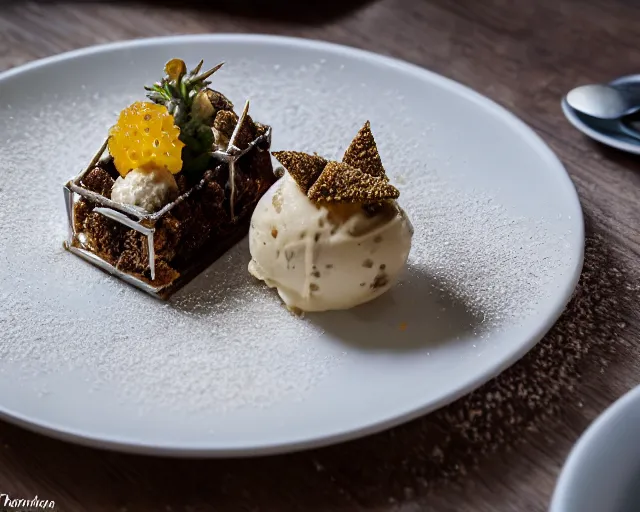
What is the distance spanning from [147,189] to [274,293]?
0.88 ft

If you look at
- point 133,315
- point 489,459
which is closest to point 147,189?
point 133,315

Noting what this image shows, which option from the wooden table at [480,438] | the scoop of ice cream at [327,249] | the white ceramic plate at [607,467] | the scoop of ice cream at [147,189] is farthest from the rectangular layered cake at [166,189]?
the white ceramic plate at [607,467]

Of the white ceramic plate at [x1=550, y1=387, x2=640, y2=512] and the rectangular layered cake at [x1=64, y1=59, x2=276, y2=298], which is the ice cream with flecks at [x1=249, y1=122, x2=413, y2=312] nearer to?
the rectangular layered cake at [x1=64, y1=59, x2=276, y2=298]

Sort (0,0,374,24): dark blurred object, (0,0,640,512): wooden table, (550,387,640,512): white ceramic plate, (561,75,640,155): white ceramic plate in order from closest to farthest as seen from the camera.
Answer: (550,387,640,512): white ceramic plate, (0,0,640,512): wooden table, (561,75,640,155): white ceramic plate, (0,0,374,24): dark blurred object

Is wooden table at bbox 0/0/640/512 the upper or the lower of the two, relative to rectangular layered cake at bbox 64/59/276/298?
lower

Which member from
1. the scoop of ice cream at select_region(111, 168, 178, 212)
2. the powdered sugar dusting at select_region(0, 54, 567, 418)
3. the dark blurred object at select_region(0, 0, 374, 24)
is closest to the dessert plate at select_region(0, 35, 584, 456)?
the powdered sugar dusting at select_region(0, 54, 567, 418)

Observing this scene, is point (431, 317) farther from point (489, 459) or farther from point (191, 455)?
point (191, 455)

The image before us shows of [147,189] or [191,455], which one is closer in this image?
[191,455]

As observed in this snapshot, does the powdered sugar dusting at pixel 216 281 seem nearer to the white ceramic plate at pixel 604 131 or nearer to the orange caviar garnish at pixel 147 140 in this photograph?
the orange caviar garnish at pixel 147 140

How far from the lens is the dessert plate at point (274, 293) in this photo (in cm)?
108

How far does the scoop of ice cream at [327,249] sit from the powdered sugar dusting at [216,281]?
5 centimetres

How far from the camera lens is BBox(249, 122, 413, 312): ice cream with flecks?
1.22 metres

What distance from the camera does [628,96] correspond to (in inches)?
68.6

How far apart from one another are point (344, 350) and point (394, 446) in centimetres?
19
